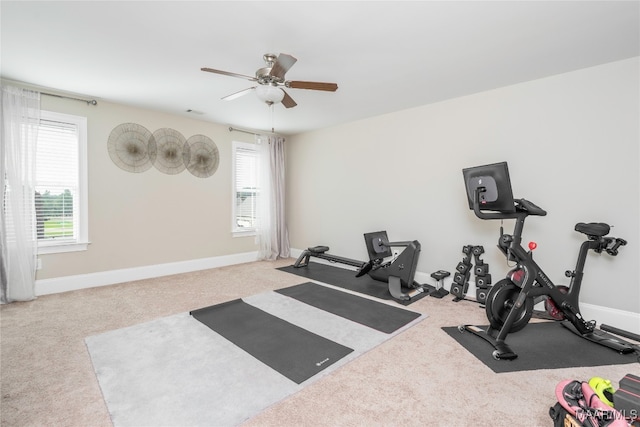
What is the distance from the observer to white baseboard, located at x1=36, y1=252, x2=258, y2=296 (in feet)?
12.2

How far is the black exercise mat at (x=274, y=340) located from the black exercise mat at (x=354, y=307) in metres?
0.57

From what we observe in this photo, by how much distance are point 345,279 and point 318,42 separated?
323 cm

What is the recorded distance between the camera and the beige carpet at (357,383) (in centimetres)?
164

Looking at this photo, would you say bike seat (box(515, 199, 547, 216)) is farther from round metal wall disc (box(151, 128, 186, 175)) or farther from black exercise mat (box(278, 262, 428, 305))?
round metal wall disc (box(151, 128, 186, 175))

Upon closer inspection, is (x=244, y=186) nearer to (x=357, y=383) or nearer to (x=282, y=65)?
(x=282, y=65)

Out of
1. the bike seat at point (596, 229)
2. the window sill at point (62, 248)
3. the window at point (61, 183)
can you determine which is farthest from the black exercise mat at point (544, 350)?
the window at point (61, 183)

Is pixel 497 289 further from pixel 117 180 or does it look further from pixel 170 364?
pixel 117 180

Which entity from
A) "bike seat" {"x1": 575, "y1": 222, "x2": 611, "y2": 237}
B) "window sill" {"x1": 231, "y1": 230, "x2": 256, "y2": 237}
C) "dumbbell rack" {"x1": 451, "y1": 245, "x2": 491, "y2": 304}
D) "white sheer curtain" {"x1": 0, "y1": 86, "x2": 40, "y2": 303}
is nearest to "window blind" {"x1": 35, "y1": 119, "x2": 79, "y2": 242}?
"white sheer curtain" {"x1": 0, "y1": 86, "x2": 40, "y2": 303}

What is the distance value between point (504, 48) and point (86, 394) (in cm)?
410

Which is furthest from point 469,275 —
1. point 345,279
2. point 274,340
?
point 274,340

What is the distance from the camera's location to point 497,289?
2564mm

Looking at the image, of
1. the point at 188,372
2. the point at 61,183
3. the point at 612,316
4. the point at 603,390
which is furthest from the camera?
the point at 61,183

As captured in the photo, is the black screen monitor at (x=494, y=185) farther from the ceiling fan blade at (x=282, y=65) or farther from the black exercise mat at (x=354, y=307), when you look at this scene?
the ceiling fan blade at (x=282, y=65)

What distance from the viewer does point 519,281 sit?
248 cm
